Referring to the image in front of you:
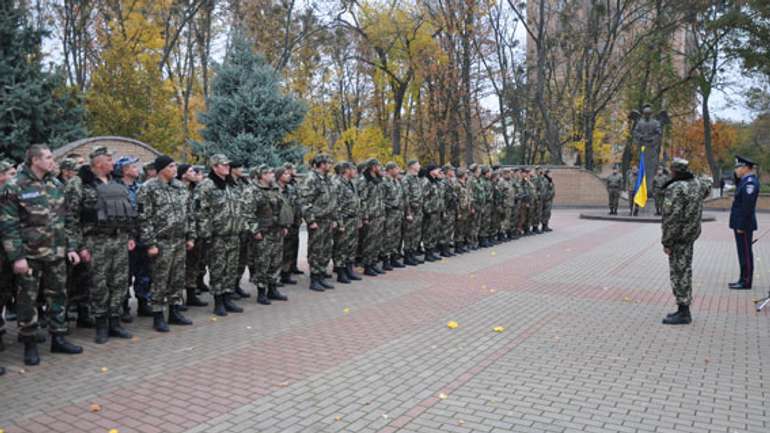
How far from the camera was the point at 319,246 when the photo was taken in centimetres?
957

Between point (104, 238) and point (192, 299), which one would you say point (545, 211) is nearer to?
point (192, 299)

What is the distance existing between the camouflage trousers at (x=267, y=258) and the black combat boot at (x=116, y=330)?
7.13 ft

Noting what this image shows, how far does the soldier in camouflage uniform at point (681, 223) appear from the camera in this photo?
7.13 metres

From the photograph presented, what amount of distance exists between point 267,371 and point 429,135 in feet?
104

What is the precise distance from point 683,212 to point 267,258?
17.3 ft

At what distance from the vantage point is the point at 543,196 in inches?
732

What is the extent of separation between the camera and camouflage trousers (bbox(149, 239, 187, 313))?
22.9 ft

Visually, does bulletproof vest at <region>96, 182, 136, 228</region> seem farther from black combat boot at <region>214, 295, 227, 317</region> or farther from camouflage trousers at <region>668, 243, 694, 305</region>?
camouflage trousers at <region>668, 243, 694, 305</region>

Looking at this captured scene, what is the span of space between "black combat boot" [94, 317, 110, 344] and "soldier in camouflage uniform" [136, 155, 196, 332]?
1.93 feet

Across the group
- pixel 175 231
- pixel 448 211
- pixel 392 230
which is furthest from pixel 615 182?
→ pixel 175 231

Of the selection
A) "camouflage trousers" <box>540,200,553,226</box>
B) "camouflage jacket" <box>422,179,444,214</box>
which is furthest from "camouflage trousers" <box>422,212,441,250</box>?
"camouflage trousers" <box>540,200,553,226</box>

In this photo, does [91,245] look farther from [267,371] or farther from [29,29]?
[29,29]

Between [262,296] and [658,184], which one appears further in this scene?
[658,184]

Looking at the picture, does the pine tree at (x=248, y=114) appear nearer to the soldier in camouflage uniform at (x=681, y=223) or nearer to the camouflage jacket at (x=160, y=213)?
the camouflage jacket at (x=160, y=213)
